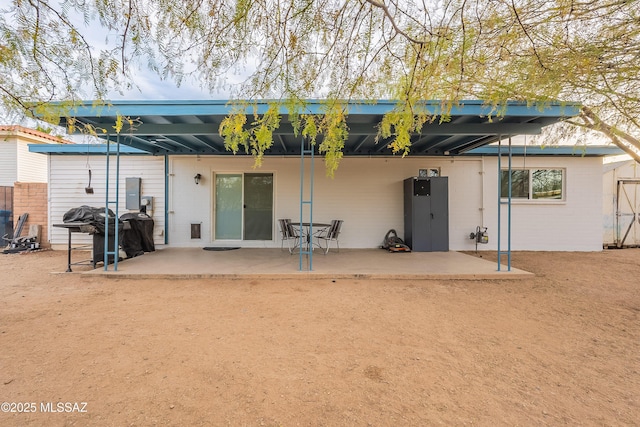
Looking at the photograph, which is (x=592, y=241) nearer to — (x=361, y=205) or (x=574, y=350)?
(x=361, y=205)

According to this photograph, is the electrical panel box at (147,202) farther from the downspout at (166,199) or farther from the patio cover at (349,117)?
the patio cover at (349,117)

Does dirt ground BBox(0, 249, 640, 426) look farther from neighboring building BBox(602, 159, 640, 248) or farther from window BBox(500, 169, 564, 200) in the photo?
neighboring building BBox(602, 159, 640, 248)

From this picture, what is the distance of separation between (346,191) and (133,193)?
5491mm

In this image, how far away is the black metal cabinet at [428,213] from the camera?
663 centimetres

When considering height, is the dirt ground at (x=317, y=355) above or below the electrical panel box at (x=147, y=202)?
below

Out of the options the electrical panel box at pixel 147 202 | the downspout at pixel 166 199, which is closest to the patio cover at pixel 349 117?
the downspout at pixel 166 199

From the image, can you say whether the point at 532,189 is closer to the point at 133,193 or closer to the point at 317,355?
the point at 317,355

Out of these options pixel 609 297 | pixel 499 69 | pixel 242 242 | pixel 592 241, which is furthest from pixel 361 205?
pixel 592 241

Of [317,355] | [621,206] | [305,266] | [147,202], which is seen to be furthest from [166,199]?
[621,206]

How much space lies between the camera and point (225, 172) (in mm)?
7195

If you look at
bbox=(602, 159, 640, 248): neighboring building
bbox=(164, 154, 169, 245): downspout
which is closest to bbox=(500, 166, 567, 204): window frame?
bbox=(602, 159, 640, 248): neighboring building

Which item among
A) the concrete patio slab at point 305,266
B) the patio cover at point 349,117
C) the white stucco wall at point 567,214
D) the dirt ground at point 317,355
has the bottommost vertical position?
the dirt ground at point 317,355

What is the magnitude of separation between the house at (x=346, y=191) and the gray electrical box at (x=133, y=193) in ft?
0.19

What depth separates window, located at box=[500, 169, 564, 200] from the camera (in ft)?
24.0
